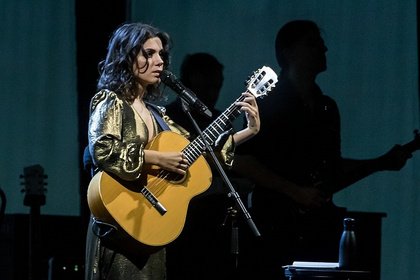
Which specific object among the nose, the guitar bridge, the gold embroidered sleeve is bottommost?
the guitar bridge

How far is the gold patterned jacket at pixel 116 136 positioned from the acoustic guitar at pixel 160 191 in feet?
0.19

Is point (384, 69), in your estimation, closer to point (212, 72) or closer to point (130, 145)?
point (212, 72)

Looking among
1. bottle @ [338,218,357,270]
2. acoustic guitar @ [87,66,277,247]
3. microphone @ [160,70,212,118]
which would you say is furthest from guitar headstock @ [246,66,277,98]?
bottle @ [338,218,357,270]

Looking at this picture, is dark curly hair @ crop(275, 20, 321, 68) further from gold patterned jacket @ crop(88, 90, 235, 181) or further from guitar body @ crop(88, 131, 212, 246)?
gold patterned jacket @ crop(88, 90, 235, 181)

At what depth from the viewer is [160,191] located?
378cm

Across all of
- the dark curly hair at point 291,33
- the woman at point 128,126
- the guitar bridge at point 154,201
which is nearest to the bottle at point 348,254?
the woman at point 128,126

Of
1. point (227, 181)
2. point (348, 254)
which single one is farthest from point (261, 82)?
point (348, 254)

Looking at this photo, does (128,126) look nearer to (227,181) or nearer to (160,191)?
(160,191)

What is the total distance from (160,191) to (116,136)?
0.32 m

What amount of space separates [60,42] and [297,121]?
5.14 ft

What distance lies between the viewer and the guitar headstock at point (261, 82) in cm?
402

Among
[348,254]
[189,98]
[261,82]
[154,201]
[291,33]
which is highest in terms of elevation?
[291,33]

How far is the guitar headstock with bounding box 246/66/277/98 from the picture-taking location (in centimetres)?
402

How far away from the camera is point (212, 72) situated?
5383 mm
